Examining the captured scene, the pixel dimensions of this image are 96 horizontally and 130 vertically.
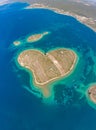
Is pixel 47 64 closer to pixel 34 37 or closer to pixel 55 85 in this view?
pixel 55 85

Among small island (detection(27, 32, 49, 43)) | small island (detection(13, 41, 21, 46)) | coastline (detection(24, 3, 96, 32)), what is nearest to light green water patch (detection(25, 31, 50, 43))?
small island (detection(27, 32, 49, 43))

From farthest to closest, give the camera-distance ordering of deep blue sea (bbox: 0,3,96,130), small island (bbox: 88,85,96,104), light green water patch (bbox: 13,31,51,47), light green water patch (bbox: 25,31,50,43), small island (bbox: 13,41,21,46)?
light green water patch (bbox: 25,31,50,43) < light green water patch (bbox: 13,31,51,47) < small island (bbox: 13,41,21,46) < small island (bbox: 88,85,96,104) < deep blue sea (bbox: 0,3,96,130)

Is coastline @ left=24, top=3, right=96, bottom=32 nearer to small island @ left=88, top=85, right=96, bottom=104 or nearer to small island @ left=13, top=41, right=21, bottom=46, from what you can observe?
small island @ left=13, top=41, right=21, bottom=46

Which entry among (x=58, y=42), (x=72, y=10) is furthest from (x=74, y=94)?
(x=72, y=10)

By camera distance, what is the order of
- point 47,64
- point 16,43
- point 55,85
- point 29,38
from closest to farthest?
point 55,85, point 47,64, point 16,43, point 29,38

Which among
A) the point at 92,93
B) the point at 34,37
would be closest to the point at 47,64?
the point at 92,93

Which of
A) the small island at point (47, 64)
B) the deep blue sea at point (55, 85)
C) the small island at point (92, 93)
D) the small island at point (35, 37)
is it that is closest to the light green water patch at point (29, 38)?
the small island at point (35, 37)

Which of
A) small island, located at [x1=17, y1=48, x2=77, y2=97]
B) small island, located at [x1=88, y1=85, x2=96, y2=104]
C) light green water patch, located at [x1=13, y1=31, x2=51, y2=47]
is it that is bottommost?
small island, located at [x1=88, y1=85, x2=96, y2=104]
